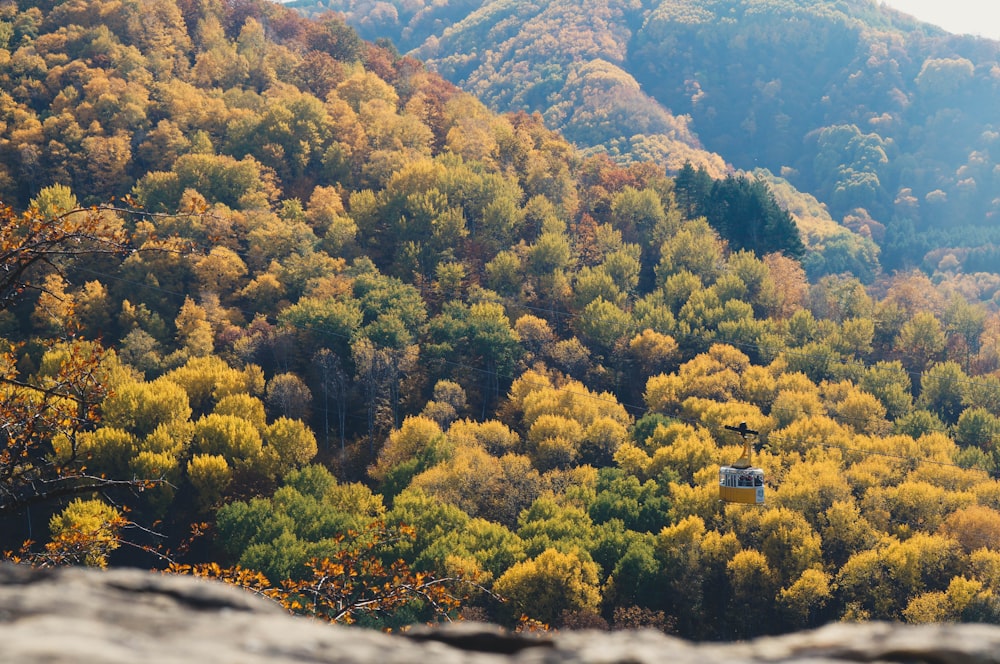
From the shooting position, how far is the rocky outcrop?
336cm

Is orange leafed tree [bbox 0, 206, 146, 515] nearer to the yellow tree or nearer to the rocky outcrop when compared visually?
the rocky outcrop

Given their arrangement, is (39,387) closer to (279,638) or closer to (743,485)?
(279,638)

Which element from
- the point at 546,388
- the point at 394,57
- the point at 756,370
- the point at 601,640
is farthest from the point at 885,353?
the point at 601,640

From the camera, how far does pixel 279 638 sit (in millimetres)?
3529

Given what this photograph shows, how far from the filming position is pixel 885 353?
10675cm

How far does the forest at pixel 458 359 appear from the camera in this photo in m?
64.3

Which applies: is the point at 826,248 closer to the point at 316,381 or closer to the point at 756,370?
the point at 756,370

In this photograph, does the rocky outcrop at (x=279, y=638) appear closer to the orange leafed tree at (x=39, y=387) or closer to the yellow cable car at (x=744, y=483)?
the orange leafed tree at (x=39, y=387)

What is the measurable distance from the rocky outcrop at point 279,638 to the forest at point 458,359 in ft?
48.1

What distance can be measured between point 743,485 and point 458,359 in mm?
55191

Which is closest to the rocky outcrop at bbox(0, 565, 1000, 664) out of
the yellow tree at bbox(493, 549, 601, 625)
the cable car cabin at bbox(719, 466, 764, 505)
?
the cable car cabin at bbox(719, 466, 764, 505)

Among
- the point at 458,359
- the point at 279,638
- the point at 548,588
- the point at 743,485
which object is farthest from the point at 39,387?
the point at 458,359

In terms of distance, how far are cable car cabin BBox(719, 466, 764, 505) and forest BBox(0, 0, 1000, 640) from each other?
9.71m

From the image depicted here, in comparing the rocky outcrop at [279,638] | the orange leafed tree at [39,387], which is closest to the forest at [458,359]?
the orange leafed tree at [39,387]
